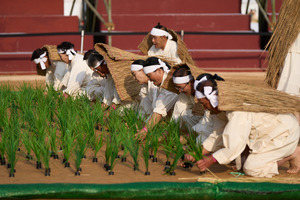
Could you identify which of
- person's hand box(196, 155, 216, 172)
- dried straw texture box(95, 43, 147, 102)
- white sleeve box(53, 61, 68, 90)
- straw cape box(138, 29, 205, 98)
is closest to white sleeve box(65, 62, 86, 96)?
white sleeve box(53, 61, 68, 90)

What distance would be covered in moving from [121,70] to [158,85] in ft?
2.95

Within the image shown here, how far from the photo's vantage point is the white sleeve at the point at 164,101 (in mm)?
4758

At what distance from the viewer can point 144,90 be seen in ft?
17.5

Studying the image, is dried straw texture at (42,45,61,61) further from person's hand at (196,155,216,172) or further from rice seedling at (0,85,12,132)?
person's hand at (196,155,216,172)

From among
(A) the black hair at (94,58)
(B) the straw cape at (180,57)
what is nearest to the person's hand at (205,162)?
(B) the straw cape at (180,57)

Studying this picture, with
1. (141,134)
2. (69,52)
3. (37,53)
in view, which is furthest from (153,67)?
(37,53)

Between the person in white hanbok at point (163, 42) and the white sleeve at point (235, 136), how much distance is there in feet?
8.20

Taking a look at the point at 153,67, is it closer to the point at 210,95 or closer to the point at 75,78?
the point at 210,95

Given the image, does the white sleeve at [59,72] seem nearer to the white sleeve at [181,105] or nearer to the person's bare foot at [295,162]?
the white sleeve at [181,105]

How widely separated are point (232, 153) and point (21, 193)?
1.34 meters

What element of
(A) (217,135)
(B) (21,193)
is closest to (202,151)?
(A) (217,135)

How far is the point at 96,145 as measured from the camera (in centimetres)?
412

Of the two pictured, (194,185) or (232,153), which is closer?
(194,185)

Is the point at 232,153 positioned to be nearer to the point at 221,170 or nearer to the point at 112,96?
the point at 221,170
